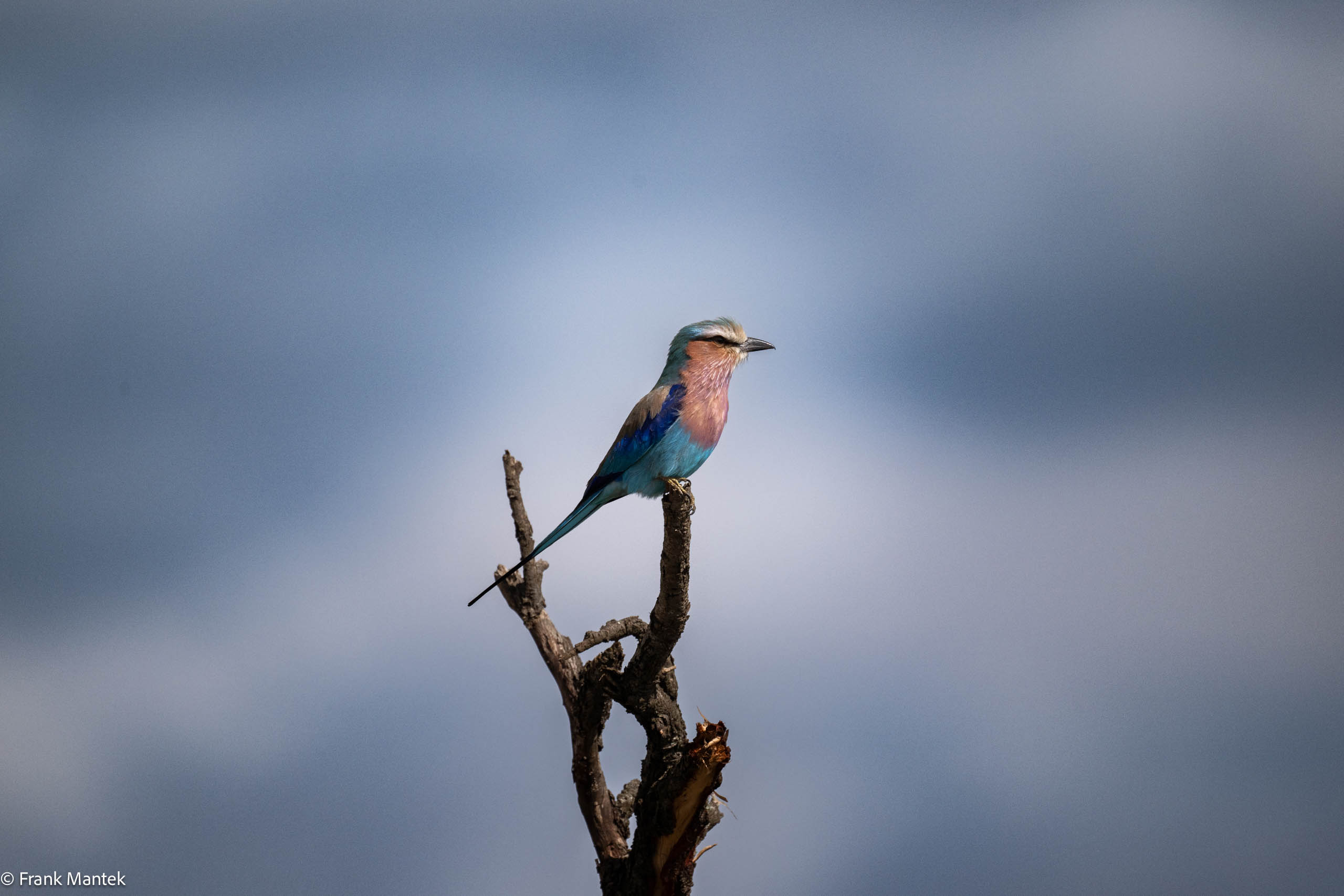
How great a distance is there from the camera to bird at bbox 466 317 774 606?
4625 millimetres

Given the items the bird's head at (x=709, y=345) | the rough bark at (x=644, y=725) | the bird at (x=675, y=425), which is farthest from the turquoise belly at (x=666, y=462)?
the bird's head at (x=709, y=345)

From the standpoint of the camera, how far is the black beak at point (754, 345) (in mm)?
5000

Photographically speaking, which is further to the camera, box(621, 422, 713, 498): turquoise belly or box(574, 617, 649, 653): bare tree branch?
box(574, 617, 649, 653): bare tree branch

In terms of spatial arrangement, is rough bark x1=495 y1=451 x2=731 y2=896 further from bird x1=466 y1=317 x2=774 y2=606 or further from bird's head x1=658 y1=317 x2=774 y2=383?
bird's head x1=658 y1=317 x2=774 y2=383

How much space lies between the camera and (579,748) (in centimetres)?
517

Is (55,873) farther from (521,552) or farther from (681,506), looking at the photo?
(681,506)

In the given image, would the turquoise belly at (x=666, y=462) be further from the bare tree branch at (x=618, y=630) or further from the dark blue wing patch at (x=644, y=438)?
the bare tree branch at (x=618, y=630)

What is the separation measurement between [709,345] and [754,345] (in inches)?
11.2

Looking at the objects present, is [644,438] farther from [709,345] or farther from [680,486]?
[709,345]

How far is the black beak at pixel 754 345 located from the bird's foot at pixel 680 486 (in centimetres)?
78

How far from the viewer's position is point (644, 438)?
4.63 meters

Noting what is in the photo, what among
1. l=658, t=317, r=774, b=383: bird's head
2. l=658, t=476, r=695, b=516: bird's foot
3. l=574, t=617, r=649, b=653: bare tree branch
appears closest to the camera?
l=658, t=476, r=695, b=516: bird's foot

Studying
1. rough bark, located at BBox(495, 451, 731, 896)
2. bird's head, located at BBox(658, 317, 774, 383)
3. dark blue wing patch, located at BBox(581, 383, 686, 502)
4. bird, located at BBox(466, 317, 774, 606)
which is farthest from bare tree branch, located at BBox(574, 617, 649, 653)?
bird's head, located at BBox(658, 317, 774, 383)

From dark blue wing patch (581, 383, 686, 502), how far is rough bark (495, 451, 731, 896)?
283 millimetres
